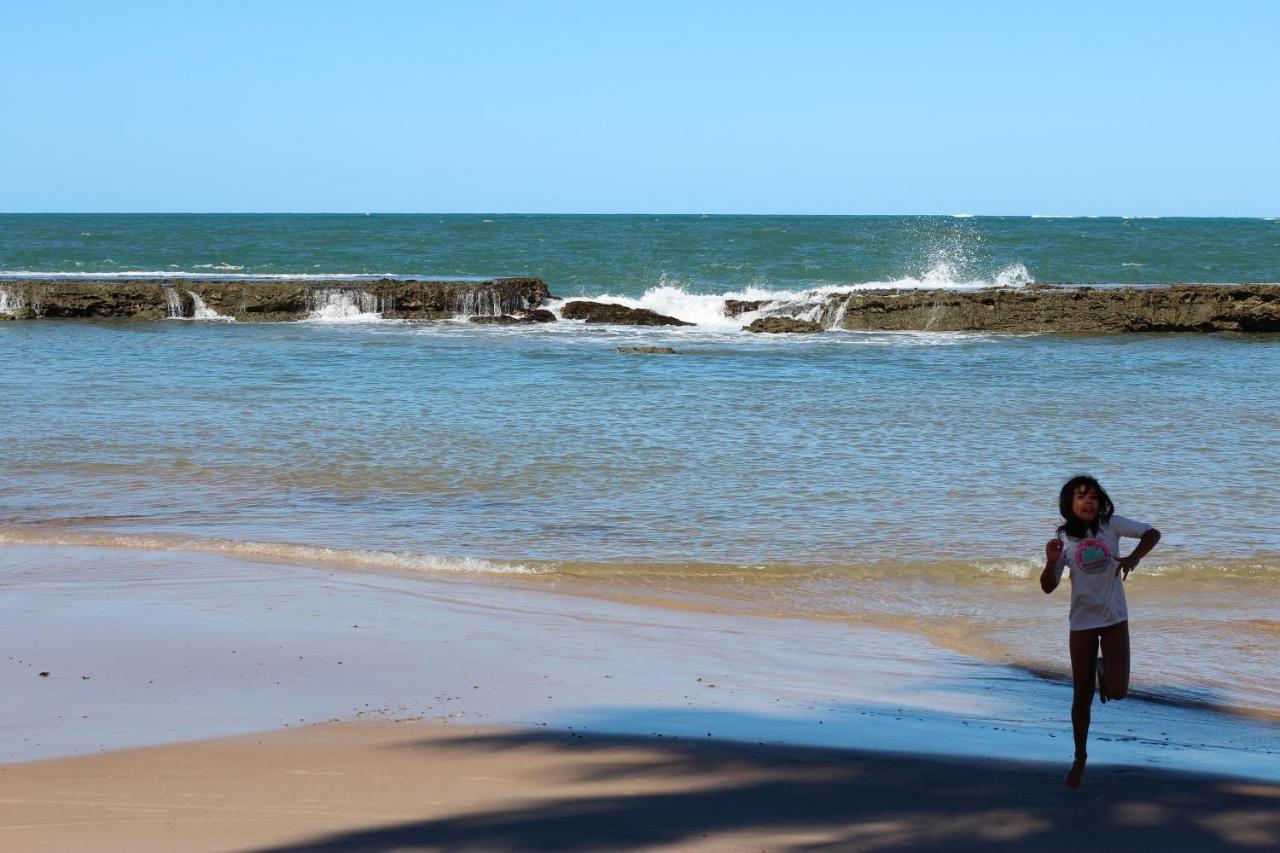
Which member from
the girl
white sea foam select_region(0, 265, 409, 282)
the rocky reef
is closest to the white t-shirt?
the girl

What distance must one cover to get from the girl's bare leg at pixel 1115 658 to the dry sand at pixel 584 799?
0.95 feet

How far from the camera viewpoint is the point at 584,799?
461 cm

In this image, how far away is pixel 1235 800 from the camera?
4.64 m

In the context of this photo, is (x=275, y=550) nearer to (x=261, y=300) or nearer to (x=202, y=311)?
(x=261, y=300)

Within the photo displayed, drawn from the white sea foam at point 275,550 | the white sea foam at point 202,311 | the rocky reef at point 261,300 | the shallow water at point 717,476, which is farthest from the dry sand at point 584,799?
the white sea foam at point 202,311

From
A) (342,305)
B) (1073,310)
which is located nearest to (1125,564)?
(1073,310)

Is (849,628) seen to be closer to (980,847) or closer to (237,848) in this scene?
(980,847)

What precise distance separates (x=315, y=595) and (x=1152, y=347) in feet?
65.6

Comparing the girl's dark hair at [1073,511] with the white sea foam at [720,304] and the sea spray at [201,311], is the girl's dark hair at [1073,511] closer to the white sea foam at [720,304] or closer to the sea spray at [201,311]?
the white sea foam at [720,304]

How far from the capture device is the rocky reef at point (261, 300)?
30.8 metres

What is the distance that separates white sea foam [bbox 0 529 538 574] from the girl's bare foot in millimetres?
4408

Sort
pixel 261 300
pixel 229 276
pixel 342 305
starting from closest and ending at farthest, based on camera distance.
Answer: pixel 261 300, pixel 342 305, pixel 229 276

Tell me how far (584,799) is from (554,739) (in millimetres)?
609

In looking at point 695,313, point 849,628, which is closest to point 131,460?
point 849,628
